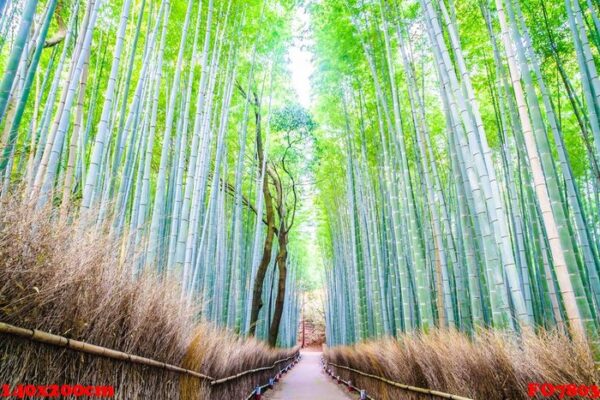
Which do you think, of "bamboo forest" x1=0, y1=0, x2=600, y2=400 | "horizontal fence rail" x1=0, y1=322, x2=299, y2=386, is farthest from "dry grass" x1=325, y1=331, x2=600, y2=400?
"horizontal fence rail" x1=0, y1=322, x2=299, y2=386

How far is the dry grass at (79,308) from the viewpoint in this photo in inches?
38.2

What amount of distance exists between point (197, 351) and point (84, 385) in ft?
4.49

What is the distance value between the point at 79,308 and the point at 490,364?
1.79 meters

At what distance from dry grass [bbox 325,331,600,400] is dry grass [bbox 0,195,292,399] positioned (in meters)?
1.59

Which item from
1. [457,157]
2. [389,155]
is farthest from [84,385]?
[389,155]

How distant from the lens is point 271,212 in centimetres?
831

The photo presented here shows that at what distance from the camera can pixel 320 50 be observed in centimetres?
603

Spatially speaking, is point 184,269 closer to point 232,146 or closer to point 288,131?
point 232,146

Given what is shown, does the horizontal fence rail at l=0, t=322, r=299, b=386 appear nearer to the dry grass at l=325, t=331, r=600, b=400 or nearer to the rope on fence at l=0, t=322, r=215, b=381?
the rope on fence at l=0, t=322, r=215, b=381

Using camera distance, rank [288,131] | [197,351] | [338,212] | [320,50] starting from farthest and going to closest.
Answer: [338,212]
[288,131]
[320,50]
[197,351]

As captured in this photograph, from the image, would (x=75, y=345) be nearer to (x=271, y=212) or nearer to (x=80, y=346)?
(x=80, y=346)

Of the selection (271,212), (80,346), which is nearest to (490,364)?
(80,346)

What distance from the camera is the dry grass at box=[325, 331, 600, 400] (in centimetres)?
139

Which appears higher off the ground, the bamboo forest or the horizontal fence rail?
the bamboo forest
